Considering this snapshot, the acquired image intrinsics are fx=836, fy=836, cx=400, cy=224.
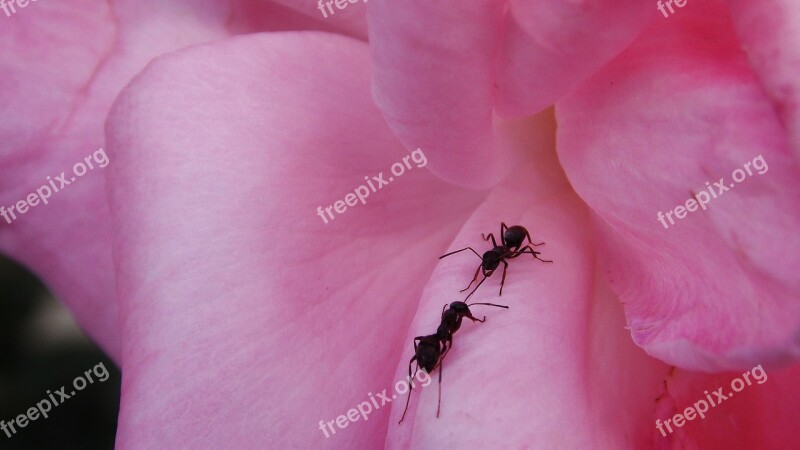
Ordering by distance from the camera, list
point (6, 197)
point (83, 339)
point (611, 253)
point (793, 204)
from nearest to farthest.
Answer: point (793, 204) < point (611, 253) < point (6, 197) < point (83, 339)

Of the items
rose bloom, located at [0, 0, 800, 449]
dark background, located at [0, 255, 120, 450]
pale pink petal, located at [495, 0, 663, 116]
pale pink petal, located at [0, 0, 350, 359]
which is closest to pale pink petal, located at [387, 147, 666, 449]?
rose bloom, located at [0, 0, 800, 449]

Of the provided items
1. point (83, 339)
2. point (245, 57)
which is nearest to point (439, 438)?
point (245, 57)

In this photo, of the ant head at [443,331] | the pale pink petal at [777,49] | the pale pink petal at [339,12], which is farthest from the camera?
the pale pink petal at [339,12]

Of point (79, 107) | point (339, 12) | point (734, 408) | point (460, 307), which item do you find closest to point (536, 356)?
point (460, 307)

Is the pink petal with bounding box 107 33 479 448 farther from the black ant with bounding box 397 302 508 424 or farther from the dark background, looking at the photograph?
the dark background

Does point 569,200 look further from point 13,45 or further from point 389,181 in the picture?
point 13,45

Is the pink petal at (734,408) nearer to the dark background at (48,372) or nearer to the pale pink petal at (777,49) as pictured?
the pale pink petal at (777,49)

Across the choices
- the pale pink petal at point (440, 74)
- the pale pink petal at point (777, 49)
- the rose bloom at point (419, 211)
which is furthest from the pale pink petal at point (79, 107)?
the pale pink petal at point (777, 49)
